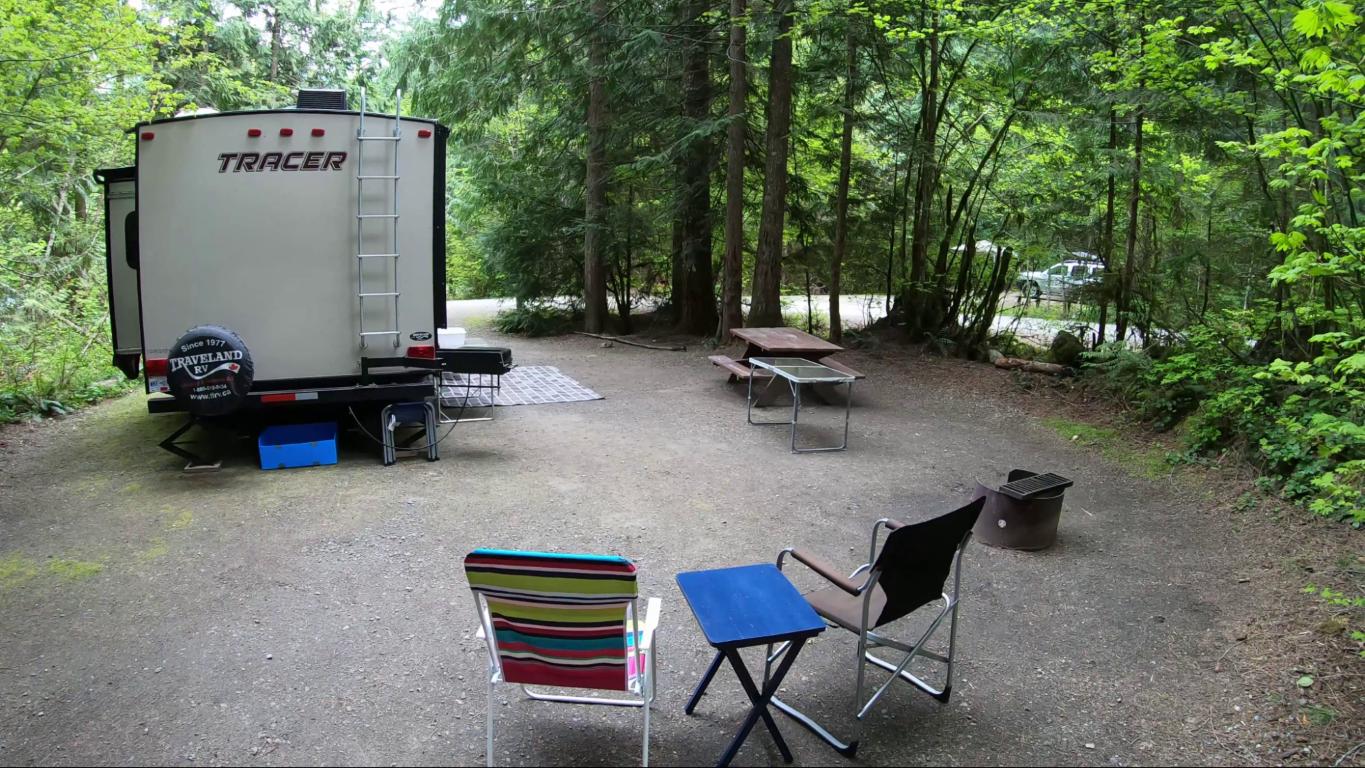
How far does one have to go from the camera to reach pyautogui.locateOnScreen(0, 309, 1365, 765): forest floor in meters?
3.10

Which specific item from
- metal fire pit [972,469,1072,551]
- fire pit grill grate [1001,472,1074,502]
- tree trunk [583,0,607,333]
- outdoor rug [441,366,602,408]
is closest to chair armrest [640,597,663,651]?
metal fire pit [972,469,1072,551]

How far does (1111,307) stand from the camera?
10.5m

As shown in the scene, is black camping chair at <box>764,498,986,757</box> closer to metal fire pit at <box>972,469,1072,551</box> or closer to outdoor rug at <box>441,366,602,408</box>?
metal fire pit at <box>972,469,1072,551</box>

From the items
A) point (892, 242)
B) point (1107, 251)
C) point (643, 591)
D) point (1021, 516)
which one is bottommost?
point (643, 591)

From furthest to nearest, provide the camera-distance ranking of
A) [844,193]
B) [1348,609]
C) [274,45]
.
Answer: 1. [274,45]
2. [844,193]
3. [1348,609]

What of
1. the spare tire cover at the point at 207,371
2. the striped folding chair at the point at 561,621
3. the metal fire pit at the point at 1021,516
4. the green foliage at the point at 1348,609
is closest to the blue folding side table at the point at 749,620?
the striped folding chair at the point at 561,621

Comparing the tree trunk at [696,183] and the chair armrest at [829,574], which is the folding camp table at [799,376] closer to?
the chair armrest at [829,574]

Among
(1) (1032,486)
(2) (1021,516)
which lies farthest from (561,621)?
(1) (1032,486)

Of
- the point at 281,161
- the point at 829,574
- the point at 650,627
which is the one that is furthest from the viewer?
the point at 281,161

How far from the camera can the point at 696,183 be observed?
44.4ft

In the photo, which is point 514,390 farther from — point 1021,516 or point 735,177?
point 1021,516

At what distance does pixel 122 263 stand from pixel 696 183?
338 inches

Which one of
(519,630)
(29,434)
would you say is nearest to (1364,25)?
(519,630)

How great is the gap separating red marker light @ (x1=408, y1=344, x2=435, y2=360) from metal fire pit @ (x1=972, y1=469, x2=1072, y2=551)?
432 cm
